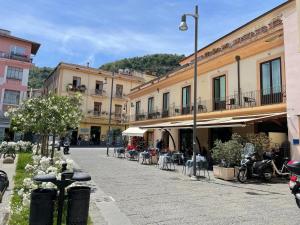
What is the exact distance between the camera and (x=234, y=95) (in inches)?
634

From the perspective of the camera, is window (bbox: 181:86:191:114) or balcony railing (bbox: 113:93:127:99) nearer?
window (bbox: 181:86:191:114)

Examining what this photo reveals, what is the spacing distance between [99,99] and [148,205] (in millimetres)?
38800

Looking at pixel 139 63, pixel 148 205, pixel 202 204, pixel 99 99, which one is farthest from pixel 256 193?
pixel 139 63

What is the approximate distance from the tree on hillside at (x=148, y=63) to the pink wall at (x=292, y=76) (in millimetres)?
42247

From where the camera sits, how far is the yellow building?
4116cm

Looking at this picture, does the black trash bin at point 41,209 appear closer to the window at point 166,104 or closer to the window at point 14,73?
the window at point 166,104

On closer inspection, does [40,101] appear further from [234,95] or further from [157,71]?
[157,71]

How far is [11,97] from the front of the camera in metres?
32.4

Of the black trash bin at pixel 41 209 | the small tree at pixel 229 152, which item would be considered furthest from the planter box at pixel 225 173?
the black trash bin at pixel 41 209

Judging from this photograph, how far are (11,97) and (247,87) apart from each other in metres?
28.1

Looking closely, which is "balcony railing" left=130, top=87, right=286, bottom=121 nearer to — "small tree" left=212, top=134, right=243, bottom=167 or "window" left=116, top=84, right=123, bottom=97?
"small tree" left=212, top=134, right=243, bottom=167

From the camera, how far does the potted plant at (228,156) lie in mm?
11164

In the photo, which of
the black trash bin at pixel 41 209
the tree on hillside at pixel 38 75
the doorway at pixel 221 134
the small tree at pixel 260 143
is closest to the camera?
the black trash bin at pixel 41 209

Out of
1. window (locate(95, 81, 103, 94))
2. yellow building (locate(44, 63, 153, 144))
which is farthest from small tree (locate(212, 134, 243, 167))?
window (locate(95, 81, 103, 94))
